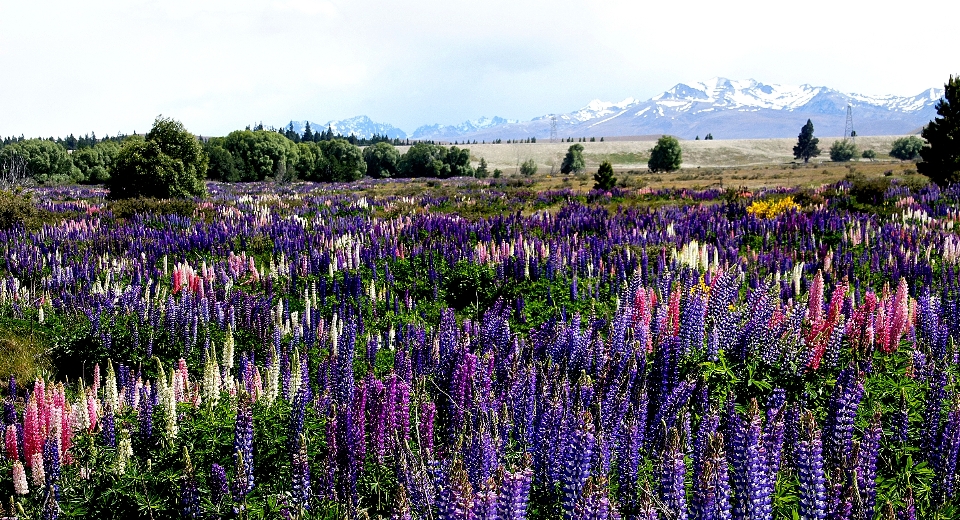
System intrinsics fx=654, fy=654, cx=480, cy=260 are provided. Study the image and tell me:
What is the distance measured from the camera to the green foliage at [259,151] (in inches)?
3319

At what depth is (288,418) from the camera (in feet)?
16.9

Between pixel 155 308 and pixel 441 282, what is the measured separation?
495 centimetres

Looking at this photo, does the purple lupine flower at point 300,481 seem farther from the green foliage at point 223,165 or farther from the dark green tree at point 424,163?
the dark green tree at point 424,163

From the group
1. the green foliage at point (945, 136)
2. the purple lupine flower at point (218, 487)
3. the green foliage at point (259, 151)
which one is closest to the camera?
the purple lupine flower at point (218, 487)

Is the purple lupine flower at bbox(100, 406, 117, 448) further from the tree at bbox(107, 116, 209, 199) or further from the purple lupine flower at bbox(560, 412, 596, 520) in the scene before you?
the tree at bbox(107, 116, 209, 199)

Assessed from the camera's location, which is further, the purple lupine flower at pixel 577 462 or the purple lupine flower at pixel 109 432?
the purple lupine flower at pixel 109 432

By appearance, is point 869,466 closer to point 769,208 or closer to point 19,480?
point 19,480

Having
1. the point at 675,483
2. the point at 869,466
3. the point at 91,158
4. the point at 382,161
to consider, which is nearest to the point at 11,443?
the point at 675,483

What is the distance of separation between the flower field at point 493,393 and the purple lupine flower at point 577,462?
1cm

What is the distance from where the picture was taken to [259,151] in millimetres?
89875

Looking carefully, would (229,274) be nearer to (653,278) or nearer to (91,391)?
(91,391)

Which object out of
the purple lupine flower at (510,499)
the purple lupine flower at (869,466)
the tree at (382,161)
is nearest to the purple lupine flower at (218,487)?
the purple lupine flower at (510,499)

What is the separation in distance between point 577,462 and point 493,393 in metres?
1.78

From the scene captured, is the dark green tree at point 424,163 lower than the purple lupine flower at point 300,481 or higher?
higher
